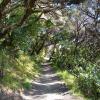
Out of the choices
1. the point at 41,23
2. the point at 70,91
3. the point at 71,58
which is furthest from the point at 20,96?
the point at 71,58

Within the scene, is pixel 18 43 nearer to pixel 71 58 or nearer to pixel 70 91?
pixel 70 91

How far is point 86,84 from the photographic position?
18844 mm

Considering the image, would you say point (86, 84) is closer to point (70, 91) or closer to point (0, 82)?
point (70, 91)

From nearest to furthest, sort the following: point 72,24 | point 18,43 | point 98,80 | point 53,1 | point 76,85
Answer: point 53,1 < point 98,80 < point 76,85 < point 18,43 < point 72,24

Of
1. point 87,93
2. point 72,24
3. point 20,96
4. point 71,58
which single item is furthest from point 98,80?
point 72,24

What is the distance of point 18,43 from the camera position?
21.2 metres

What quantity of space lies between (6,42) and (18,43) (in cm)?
74

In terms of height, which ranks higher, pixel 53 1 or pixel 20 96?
pixel 53 1

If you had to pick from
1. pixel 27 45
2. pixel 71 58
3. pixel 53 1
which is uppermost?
pixel 53 1

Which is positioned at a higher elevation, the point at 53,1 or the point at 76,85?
the point at 53,1

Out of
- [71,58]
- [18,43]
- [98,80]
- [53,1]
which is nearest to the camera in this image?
[53,1]

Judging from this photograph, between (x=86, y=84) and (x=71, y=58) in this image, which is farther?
(x=71, y=58)

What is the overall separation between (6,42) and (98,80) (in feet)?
20.7

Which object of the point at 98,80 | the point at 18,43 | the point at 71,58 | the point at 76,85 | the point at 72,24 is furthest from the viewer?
the point at 72,24
